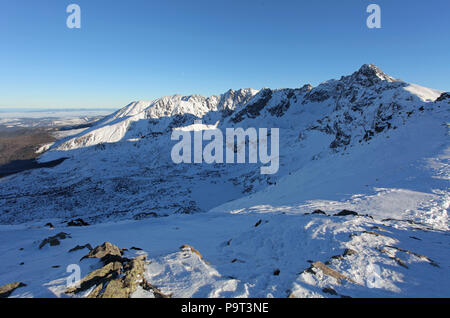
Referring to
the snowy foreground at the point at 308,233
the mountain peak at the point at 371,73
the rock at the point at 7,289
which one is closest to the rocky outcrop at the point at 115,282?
the snowy foreground at the point at 308,233

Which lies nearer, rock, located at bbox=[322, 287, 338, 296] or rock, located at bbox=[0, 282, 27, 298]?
rock, located at bbox=[0, 282, 27, 298]

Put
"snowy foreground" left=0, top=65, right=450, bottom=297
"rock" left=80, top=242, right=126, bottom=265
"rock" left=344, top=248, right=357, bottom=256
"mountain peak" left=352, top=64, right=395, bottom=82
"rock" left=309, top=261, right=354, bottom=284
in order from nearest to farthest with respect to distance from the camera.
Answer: "snowy foreground" left=0, top=65, right=450, bottom=297, "rock" left=309, top=261, right=354, bottom=284, "rock" left=80, top=242, right=126, bottom=265, "rock" left=344, top=248, right=357, bottom=256, "mountain peak" left=352, top=64, right=395, bottom=82

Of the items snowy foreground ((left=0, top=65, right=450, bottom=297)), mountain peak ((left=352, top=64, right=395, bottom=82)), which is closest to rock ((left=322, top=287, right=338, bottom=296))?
snowy foreground ((left=0, top=65, right=450, bottom=297))

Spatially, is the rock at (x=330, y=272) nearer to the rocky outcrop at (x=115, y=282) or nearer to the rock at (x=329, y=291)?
the rock at (x=329, y=291)

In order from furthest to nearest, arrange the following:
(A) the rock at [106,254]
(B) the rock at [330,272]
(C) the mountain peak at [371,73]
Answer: (C) the mountain peak at [371,73]
(A) the rock at [106,254]
(B) the rock at [330,272]

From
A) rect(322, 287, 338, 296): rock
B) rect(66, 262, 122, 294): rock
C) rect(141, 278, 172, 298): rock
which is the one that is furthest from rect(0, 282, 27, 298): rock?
rect(322, 287, 338, 296): rock

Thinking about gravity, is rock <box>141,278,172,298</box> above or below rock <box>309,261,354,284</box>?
above

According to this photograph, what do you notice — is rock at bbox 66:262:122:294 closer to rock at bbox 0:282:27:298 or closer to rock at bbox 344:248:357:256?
rock at bbox 0:282:27:298

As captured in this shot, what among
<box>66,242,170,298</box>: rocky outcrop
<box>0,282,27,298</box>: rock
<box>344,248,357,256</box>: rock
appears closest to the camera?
<box>66,242,170,298</box>: rocky outcrop

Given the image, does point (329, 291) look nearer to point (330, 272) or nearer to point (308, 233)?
point (330, 272)

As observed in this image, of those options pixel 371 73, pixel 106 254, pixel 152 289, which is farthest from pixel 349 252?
pixel 371 73

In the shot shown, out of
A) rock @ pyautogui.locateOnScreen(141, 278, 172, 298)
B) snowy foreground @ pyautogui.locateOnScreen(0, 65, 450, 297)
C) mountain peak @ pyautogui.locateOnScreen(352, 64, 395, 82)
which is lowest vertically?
snowy foreground @ pyautogui.locateOnScreen(0, 65, 450, 297)

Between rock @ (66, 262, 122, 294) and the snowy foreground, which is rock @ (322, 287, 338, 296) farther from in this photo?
rock @ (66, 262, 122, 294)
